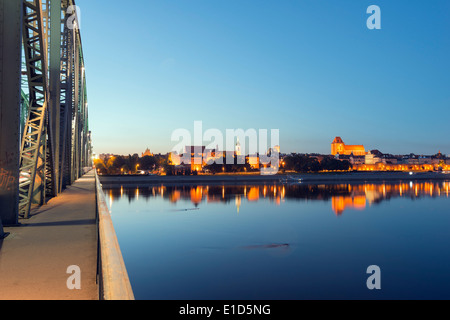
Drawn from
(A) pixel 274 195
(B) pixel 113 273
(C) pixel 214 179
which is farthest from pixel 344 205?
(C) pixel 214 179

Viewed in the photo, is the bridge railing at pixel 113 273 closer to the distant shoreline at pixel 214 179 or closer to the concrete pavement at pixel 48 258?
the concrete pavement at pixel 48 258

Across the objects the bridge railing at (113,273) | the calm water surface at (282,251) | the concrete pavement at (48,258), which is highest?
the bridge railing at (113,273)

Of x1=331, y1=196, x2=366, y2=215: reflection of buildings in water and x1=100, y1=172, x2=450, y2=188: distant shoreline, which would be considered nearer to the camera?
x1=331, y1=196, x2=366, y2=215: reflection of buildings in water

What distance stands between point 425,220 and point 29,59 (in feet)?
113

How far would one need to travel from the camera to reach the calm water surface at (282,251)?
14.9 meters

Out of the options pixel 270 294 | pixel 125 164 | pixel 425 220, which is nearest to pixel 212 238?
pixel 270 294

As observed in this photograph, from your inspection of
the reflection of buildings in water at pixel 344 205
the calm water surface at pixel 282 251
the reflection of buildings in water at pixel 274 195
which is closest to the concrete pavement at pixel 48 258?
the calm water surface at pixel 282 251

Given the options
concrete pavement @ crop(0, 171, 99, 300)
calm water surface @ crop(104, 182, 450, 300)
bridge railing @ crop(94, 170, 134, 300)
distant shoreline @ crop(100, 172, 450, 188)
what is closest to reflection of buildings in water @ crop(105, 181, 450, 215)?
calm water surface @ crop(104, 182, 450, 300)

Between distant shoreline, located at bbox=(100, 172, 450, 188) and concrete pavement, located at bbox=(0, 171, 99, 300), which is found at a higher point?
concrete pavement, located at bbox=(0, 171, 99, 300)

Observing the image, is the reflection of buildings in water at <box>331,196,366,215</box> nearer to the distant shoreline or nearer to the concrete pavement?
the concrete pavement

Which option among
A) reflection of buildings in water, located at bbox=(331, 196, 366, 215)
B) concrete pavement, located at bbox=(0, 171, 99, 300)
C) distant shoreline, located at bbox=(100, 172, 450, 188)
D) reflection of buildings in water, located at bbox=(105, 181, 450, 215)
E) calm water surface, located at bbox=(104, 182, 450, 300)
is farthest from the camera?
distant shoreline, located at bbox=(100, 172, 450, 188)

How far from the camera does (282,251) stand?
21.4m

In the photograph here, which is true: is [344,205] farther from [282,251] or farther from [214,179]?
[214,179]

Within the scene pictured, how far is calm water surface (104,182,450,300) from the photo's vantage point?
14883 millimetres
